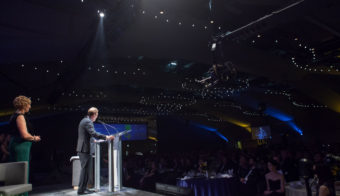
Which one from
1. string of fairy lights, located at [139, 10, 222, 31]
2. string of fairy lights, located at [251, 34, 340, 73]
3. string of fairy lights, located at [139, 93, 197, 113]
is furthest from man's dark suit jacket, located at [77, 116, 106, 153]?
string of fairy lights, located at [139, 93, 197, 113]

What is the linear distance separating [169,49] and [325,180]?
17.9 ft

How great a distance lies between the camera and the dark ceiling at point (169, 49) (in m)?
5.48

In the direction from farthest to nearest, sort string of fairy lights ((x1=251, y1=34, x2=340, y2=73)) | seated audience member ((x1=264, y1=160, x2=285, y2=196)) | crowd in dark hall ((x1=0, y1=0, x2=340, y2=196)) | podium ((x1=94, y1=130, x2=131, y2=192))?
1. string of fairy lights ((x1=251, y1=34, x2=340, y2=73))
2. seated audience member ((x1=264, y1=160, x2=285, y2=196))
3. crowd in dark hall ((x1=0, y1=0, x2=340, y2=196))
4. podium ((x1=94, y1=130, x2=131, y2=192))

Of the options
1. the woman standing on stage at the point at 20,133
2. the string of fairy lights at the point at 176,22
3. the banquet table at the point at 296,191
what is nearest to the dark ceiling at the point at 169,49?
the string of fairy lights at the point at 176,22

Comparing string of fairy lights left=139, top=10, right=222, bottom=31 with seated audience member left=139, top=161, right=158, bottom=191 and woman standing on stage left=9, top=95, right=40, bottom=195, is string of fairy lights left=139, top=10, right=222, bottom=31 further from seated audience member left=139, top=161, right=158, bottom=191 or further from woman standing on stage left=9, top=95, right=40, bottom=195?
seated audience member left=139, top=161, right=158, bottom=191

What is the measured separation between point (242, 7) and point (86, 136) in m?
4.79

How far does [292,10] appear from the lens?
4504 mm

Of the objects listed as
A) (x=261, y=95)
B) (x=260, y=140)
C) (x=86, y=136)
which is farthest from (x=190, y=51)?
(x=260, y=140)

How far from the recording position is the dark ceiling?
5.48m

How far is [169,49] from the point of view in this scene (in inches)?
302

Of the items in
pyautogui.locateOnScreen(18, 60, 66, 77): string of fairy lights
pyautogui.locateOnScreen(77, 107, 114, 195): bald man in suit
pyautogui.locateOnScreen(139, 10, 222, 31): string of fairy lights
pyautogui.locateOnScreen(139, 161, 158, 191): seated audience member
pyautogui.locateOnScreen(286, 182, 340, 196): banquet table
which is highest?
pyautogui.locateOnScreen(139, 10, 222, 31): string of fairy lights

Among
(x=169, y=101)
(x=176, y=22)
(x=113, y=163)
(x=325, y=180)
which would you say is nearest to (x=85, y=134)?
(x=113, y=163)

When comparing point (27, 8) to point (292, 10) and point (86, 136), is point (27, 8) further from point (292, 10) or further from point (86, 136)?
point (292, 10)

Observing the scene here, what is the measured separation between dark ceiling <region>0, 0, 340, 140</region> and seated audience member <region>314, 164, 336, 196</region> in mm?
2652
